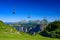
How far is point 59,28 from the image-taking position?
97812 mm

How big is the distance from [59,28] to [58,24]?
9.31 feet

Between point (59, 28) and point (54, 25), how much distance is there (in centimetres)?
362

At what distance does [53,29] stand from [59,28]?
4056 mm

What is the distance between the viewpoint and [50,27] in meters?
98.7

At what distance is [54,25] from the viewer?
326 feet

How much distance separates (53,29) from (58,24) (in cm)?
531

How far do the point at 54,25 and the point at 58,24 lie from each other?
2.55m

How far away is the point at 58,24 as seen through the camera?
326ft

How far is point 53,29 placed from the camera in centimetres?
9656

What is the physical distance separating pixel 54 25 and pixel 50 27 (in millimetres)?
2861
